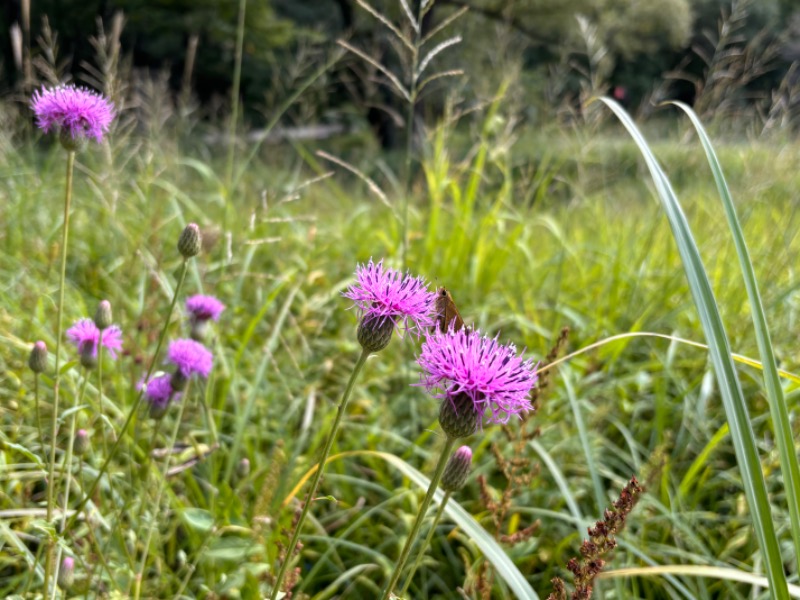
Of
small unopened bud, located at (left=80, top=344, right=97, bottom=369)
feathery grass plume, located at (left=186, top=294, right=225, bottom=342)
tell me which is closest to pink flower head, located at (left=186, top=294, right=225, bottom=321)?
feathery grass plume, located at (left=186, top=294, right=225, bottom=342)

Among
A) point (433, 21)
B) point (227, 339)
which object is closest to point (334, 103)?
point (433, 21)

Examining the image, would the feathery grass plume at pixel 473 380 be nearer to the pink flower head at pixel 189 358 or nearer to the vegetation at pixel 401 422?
the vegetation at pixel 401 422

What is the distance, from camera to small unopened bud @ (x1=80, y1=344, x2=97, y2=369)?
1053mm

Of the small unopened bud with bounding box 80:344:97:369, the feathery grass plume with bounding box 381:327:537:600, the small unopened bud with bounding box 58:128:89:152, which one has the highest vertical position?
the small unopened bud with bounding box 58:128:89:152

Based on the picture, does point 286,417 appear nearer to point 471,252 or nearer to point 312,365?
point 312,365

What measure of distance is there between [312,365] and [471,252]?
2.83 ft

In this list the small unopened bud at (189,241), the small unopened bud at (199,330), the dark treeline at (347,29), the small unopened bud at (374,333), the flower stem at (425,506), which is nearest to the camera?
the flower stem at (425,506)

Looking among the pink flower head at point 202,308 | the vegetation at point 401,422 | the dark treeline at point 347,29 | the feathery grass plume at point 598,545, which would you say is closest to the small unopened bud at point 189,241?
the vegetation at point 401,422

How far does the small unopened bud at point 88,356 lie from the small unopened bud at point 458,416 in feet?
2.20

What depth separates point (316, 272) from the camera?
2629mm

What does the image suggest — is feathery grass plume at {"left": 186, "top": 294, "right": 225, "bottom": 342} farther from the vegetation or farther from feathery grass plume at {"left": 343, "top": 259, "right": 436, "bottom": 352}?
feathery grass plume at {"left": 343, "top": 259, "right": 436, "bottom": 352}

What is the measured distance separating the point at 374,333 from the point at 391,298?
0.17 feet

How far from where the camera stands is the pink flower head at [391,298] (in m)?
0.75

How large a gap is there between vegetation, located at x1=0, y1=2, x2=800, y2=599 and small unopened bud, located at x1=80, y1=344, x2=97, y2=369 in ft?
0.19
